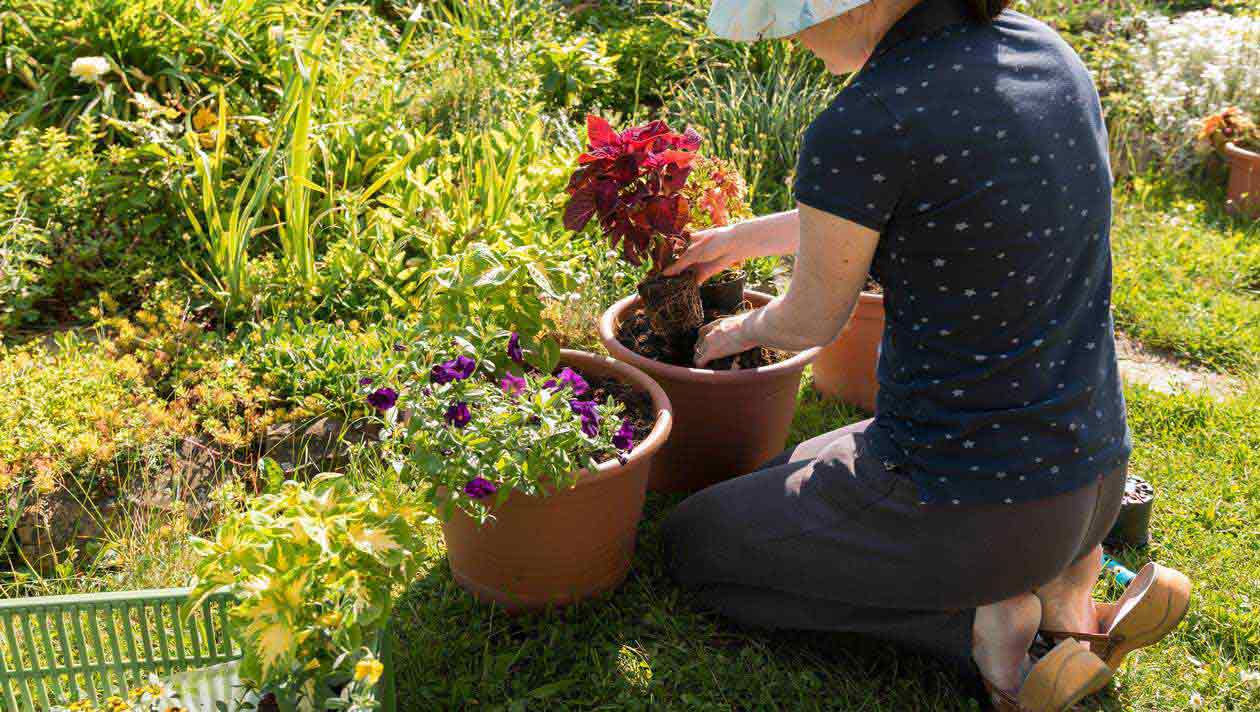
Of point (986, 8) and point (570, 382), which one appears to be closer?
point (986, 8)

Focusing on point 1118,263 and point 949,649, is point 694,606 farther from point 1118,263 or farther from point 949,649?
point 1118,263

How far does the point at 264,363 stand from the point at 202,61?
1.60 m

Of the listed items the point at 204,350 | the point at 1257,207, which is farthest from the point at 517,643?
the point at 1257,207

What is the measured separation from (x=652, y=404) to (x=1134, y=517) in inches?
51.5

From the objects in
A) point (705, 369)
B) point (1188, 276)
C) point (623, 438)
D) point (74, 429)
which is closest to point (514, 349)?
point (623, 438)

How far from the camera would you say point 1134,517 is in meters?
2.82

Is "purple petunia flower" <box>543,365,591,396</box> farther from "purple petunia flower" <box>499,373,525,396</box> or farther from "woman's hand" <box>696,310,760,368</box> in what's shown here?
"woman's hand" <box>696,310,760,368</box>

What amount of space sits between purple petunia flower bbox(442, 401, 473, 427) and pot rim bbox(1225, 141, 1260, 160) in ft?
13.6

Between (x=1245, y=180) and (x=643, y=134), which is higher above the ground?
(x=643, y=134)

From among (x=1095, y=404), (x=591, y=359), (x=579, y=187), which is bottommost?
(x=591, y=359)

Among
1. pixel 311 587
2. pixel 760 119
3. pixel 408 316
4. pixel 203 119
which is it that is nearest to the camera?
pixel 311 587

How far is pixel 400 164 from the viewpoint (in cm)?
370

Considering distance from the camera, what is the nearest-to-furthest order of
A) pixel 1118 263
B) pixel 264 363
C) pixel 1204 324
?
1. pixel 264 363
2. pixel 1204 324
3. pixel 1118 263

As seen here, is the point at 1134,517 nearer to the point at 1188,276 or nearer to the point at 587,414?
the point at 587,414
